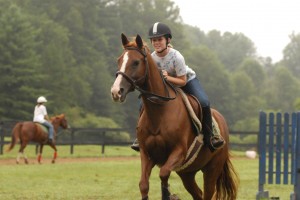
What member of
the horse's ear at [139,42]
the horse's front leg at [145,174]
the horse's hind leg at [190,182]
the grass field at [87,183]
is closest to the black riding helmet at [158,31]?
the horse's ear at [139,42]

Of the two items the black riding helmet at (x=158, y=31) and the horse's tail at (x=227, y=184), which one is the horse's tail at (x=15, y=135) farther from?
the black riding helmet at (x=158, y=31)

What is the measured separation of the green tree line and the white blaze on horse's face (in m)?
51.6

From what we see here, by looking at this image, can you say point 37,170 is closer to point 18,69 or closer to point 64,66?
point 18,69

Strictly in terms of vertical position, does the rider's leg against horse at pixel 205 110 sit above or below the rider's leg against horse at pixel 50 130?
above

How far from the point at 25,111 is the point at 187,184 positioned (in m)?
50.5

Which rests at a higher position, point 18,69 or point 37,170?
point 18,69

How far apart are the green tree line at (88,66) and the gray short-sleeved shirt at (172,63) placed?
166ft

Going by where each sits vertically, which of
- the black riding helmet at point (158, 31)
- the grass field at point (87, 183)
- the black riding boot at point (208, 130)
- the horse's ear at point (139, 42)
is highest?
the black riding helmet at point (158, 31)

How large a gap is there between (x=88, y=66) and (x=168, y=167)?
77097 millimetres

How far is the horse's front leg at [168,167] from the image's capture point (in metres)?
9.46

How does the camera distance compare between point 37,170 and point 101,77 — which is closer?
point 37,170

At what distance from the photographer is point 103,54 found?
9219 centimetres

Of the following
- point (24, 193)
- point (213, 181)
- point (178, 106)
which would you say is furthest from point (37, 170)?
point (178, 106)

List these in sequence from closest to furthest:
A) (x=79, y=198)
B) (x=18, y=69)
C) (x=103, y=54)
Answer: (x=79, y=198) < (x=18, y=69) < (x=103, y=54)
